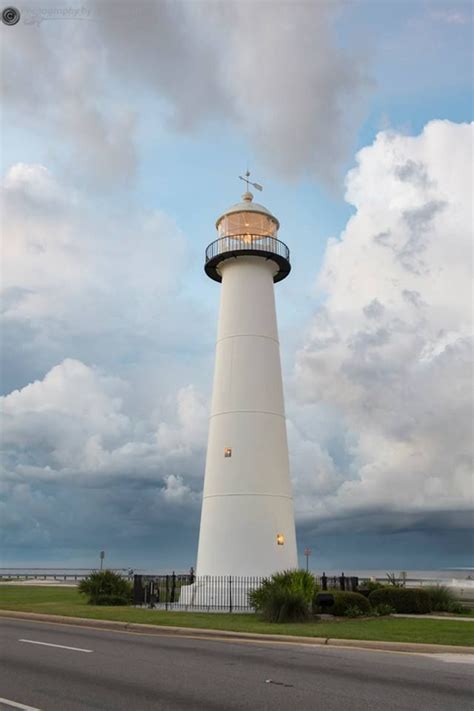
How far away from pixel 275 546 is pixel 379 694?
56.9 ft

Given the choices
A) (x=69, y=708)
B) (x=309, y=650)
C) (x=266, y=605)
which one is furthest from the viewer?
(x=266, y=605)

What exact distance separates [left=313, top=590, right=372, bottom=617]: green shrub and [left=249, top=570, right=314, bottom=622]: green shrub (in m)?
0.65

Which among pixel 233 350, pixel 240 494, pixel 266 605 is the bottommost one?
pixel 266 605

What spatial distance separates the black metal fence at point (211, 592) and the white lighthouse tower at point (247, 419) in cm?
44

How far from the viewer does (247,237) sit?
30422 mm

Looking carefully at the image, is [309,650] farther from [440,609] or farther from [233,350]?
[233,350]

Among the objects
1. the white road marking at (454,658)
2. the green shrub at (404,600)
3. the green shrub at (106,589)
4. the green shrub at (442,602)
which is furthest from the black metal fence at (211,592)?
the white road marking at (454,658)

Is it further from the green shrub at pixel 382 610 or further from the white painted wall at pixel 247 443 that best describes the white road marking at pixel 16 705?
the white painted wall at pixel 247 443

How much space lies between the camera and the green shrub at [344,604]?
22.2 meters

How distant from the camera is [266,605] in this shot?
67.8 feet

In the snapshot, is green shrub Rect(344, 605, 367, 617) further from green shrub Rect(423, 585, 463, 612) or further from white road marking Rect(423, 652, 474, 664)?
white road marking Rect(423, 652, 474, 664)

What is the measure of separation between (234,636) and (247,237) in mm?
17715

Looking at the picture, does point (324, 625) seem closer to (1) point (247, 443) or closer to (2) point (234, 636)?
(2) point (234, 636)

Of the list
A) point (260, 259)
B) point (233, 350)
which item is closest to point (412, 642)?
point (233, 350)
